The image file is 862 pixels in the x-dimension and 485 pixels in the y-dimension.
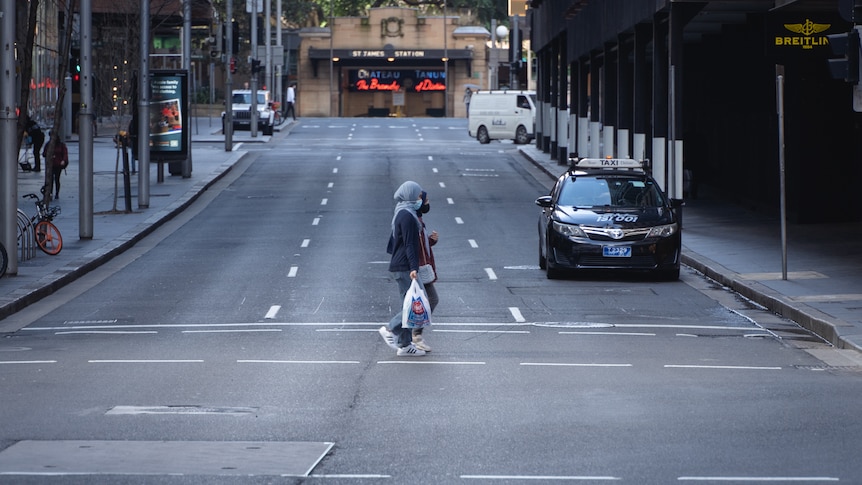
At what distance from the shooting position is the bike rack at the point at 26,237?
24.1 metres

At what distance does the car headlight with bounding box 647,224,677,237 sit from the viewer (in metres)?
21.5

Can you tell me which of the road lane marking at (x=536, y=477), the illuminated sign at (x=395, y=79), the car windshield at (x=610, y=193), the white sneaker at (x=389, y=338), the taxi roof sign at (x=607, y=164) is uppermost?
the illuminated sign at (x=395, y=79)

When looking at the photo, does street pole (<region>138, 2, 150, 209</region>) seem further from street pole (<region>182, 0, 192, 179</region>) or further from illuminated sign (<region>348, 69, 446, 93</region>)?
illuminated sign (<region>348, 69, 446, 93</region>)

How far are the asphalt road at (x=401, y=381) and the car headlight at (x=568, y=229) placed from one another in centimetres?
77

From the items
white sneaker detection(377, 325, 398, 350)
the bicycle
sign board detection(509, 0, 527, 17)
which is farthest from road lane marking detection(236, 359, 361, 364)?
sign board detection(509, 0, 527, 17)

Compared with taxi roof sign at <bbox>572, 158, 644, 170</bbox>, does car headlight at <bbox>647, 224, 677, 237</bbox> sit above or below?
below

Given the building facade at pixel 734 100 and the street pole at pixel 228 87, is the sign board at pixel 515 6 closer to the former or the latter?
the street pole at pixel 228 87

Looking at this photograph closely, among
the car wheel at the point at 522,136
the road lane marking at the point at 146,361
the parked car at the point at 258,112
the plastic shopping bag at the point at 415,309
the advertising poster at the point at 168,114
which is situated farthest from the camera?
the parked car at the point at 258,112

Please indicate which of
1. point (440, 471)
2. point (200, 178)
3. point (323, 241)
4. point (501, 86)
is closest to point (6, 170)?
point (323, 241)

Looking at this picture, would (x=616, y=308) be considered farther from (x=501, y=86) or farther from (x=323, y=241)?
(x=501, y=86)

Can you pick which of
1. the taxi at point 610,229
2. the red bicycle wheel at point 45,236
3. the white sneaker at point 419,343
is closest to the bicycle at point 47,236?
the red bicycle wheel at point 45,236

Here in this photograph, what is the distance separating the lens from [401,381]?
499 inches

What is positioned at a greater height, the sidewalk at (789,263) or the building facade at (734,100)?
the building facade at (734,100)

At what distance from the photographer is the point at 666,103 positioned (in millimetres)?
33031
